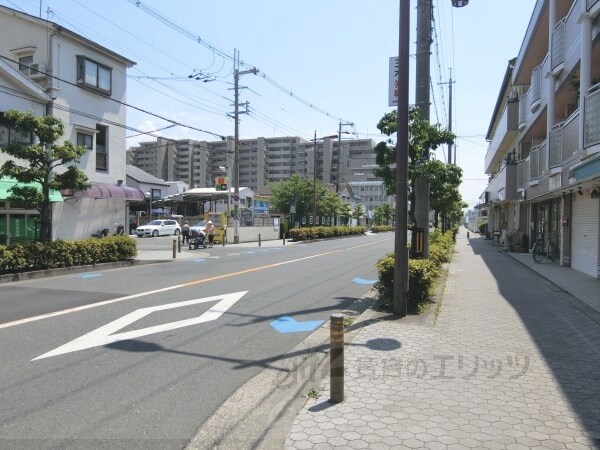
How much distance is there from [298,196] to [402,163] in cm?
3874

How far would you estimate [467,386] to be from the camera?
4.62 m

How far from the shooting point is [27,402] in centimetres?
420

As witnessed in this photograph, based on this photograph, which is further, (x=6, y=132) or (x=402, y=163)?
(x=6, y=132)

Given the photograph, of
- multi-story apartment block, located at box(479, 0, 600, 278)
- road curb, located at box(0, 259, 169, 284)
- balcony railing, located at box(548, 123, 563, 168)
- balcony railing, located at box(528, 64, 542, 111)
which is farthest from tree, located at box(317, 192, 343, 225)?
balcony railing, located at box(548, 123, 563, 168)

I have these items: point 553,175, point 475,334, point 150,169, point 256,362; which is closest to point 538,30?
point 553,175

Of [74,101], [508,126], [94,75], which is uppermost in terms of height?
[94,75]

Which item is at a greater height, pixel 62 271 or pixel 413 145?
pixel 413 145

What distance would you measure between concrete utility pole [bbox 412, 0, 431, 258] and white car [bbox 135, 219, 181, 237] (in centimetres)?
3416

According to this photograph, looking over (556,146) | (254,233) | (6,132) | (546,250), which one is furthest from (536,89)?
(254,233)

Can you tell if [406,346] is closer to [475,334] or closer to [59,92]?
[475,334]

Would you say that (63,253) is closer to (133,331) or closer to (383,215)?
(133,331)

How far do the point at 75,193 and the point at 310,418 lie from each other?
62.6 ft

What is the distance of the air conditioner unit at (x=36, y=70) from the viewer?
1894 cm

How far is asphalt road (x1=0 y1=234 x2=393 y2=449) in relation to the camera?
3.81 meters
